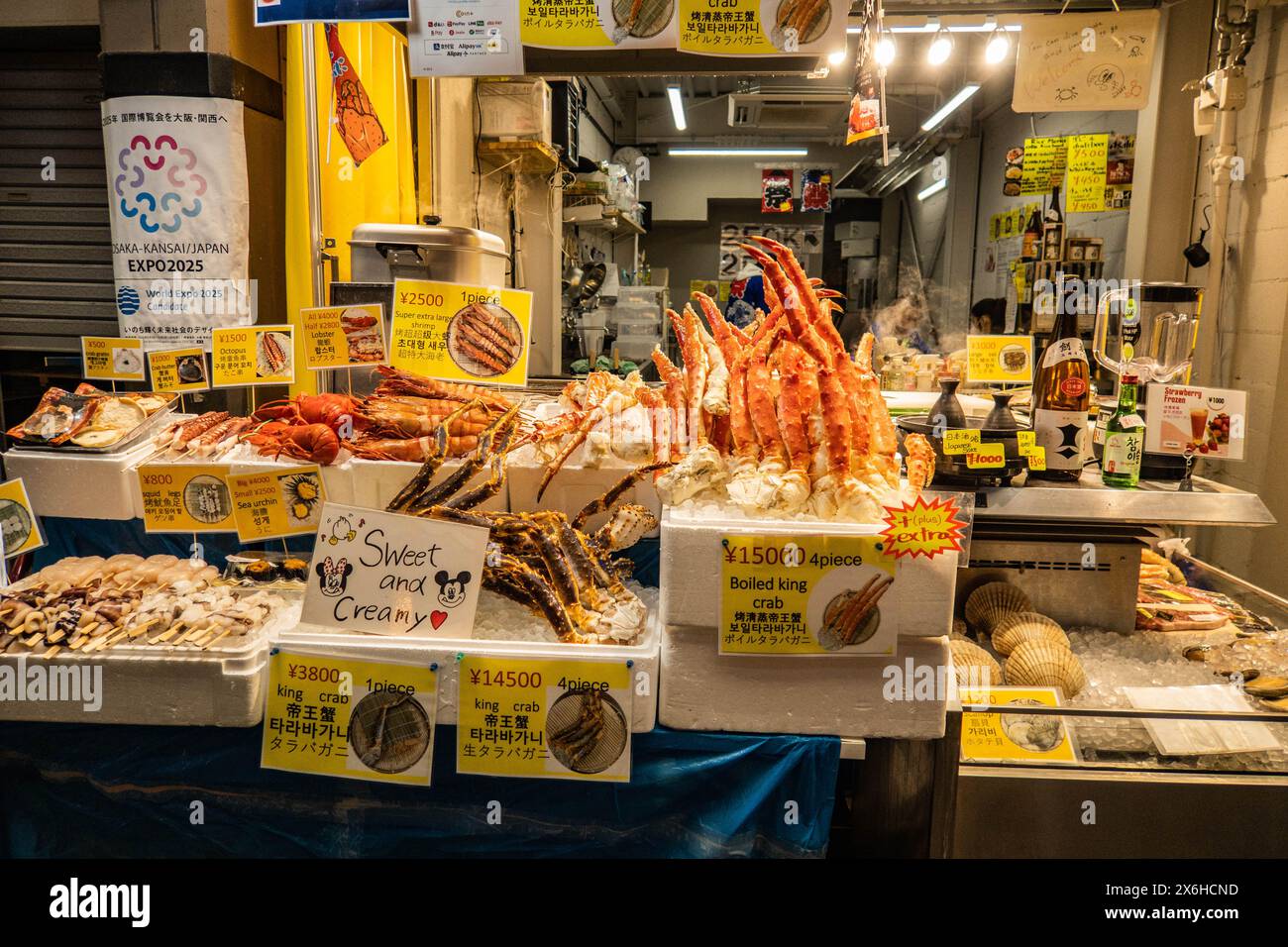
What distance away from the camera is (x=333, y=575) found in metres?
1.23

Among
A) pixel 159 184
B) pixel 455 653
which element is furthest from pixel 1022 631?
pixel 159 184

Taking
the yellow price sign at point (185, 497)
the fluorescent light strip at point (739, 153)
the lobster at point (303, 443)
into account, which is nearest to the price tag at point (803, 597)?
the lobster at point (303, 443)

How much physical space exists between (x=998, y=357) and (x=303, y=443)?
1.59 meters

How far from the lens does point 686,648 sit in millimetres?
1196

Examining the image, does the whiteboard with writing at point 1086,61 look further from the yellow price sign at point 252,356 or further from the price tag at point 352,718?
the price tag at point 352,718

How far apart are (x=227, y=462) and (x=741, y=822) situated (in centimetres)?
116

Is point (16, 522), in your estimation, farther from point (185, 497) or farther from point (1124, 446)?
point (1124, 446)

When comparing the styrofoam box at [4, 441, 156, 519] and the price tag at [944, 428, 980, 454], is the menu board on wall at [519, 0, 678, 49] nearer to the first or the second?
the price tag at [944, 428, 980, 454]

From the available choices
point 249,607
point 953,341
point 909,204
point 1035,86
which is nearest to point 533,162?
point 1035,86

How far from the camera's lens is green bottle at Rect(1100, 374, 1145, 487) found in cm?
167

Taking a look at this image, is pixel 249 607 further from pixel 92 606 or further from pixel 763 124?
pixel 763 124

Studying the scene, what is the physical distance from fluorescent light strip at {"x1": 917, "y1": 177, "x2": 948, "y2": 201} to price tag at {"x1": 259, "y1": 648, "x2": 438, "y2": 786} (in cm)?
851

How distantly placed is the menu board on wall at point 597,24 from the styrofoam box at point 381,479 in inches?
37.9
